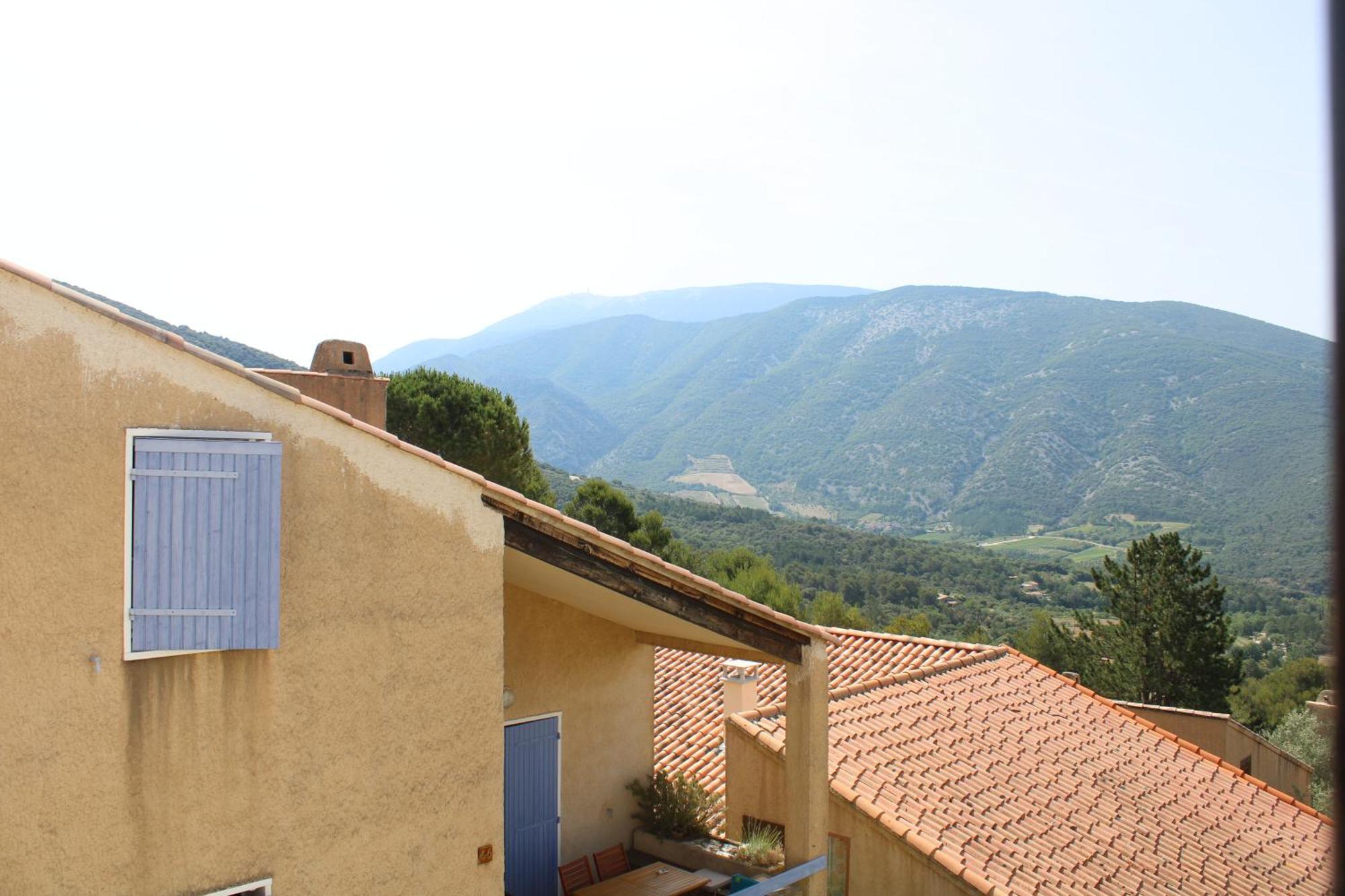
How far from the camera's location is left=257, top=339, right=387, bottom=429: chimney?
9125 mm

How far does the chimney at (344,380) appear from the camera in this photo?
912 cm

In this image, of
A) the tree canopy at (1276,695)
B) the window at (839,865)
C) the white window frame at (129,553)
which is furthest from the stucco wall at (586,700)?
the tree canopy at (1276,695)

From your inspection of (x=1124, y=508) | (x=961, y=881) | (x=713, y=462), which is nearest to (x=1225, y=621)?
(x=961, y=881)

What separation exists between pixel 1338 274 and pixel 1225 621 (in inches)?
1529

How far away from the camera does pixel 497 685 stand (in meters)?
6.87

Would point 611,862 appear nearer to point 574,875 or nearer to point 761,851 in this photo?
point 574,875

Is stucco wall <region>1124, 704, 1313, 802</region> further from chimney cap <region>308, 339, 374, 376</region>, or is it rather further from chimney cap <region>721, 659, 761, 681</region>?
chimney cap <region>308, 339, 374, 376</region>

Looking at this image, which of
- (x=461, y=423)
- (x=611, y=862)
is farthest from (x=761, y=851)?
(x=461, y=423)

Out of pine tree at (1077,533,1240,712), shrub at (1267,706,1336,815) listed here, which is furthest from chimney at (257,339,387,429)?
pine tree at (1077,533,1240,712)

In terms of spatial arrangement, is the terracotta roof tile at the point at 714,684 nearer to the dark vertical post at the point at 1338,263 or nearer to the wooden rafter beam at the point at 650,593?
the wooden rafter beam at the point at 650,593

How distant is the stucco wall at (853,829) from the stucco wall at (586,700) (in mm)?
1516

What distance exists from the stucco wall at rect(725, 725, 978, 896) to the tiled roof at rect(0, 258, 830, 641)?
9.86 feet

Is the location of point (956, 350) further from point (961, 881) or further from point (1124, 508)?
point (961, 881)

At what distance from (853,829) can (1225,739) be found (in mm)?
14945
